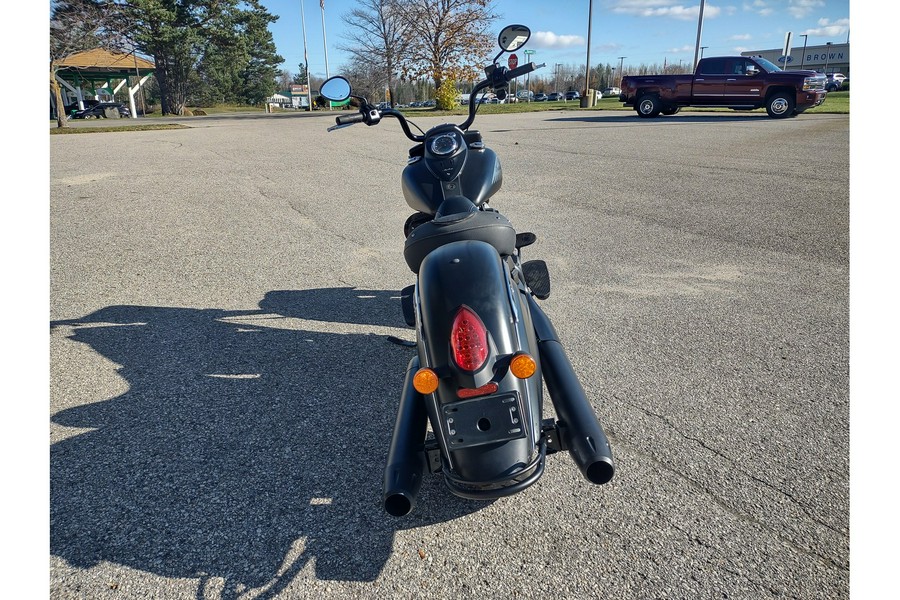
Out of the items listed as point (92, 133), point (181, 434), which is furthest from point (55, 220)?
point (92, 133)

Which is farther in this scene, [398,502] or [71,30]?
[71,30]

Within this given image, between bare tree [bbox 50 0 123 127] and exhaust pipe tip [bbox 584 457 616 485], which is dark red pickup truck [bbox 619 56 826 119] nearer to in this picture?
exhaust pipe tip [bbox 584 457 616 485]

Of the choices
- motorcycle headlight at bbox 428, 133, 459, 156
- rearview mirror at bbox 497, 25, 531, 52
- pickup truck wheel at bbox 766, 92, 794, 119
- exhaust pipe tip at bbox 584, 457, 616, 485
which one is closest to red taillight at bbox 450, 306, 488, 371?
exhaust pipe tip at bbox 584, 457, 616, 485

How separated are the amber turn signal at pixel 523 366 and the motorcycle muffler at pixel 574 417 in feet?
1.07

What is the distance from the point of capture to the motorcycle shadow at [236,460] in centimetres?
207

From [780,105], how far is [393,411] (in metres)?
21.1

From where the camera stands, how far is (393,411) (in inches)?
117

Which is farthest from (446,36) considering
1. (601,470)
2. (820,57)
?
(820,57)

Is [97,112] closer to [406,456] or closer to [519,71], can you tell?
[519,71]

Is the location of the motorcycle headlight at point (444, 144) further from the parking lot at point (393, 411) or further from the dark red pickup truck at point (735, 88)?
the dark red pickup truck at point (735, 88)

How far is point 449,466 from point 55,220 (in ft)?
25.0

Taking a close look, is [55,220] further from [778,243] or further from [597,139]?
[597,139]

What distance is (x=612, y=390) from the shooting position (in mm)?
3127

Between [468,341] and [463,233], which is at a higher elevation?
[463,233]
